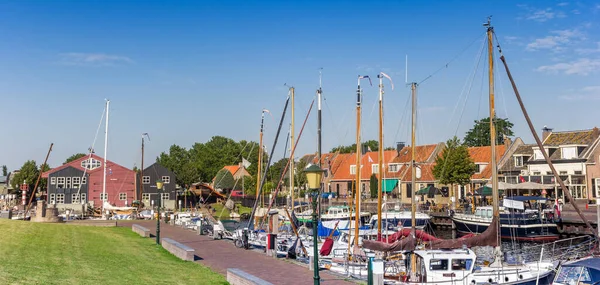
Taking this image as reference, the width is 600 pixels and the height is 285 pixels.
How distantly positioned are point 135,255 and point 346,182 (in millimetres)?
75292

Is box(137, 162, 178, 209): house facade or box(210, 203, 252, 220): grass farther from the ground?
box(137, 162, 178, 209): house facade

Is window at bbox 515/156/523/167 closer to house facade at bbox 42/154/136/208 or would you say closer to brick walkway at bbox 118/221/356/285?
brick walkway at bbox 118/221/356/285

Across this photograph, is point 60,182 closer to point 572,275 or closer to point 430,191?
point 430,191

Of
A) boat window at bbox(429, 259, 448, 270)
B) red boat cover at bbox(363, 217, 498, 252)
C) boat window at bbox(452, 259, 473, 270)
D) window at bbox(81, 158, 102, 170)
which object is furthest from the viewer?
window at bbox(81, 158, 102, 170)

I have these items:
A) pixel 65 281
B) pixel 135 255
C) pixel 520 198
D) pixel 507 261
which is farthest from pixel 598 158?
pixel 65 281

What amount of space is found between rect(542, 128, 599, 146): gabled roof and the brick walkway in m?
57.1

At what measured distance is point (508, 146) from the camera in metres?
90.8

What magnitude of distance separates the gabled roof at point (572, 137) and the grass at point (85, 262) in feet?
206

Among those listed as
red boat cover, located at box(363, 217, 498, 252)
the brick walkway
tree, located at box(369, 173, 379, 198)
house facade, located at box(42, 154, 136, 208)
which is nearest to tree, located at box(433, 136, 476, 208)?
tree, located at box(369, 173, 379, 198)

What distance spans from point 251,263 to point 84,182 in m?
69.2

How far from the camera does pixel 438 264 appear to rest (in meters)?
26.5

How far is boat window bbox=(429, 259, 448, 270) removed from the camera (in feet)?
86.8

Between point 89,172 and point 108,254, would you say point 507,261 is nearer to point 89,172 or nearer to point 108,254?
point 108,254

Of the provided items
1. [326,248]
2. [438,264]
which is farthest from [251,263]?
[438,264]
